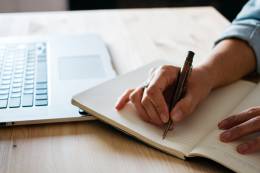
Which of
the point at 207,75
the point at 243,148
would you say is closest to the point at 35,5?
the point at 207,75

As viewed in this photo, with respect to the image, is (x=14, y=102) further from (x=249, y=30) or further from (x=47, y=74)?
(x=249, y=30)

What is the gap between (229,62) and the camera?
0.87 meters

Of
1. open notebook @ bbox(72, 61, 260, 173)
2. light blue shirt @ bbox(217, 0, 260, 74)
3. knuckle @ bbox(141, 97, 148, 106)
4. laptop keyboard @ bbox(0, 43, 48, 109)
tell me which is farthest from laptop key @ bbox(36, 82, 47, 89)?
light blue shirt @ bbox(217, 0, 260, 74)

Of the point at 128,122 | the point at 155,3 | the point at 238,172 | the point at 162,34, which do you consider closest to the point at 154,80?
the point at 128,122

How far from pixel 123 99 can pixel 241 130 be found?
23 cm

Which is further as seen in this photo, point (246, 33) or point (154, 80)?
point (246, 33)

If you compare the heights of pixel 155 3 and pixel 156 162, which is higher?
pixel 156 162

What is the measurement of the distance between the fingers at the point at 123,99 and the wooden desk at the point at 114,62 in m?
0.05

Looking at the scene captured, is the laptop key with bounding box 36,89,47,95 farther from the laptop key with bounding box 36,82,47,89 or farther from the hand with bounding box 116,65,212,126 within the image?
the hand with bounding box 116,65,212,126

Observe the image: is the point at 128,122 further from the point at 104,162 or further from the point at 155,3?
the point at 155,3

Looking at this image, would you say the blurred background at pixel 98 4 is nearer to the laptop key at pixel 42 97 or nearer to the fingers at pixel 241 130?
the laptop key at pixel 42 97

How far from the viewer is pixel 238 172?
0.56 m

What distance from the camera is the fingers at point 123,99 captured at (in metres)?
0.71

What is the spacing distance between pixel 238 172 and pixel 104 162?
21cm
